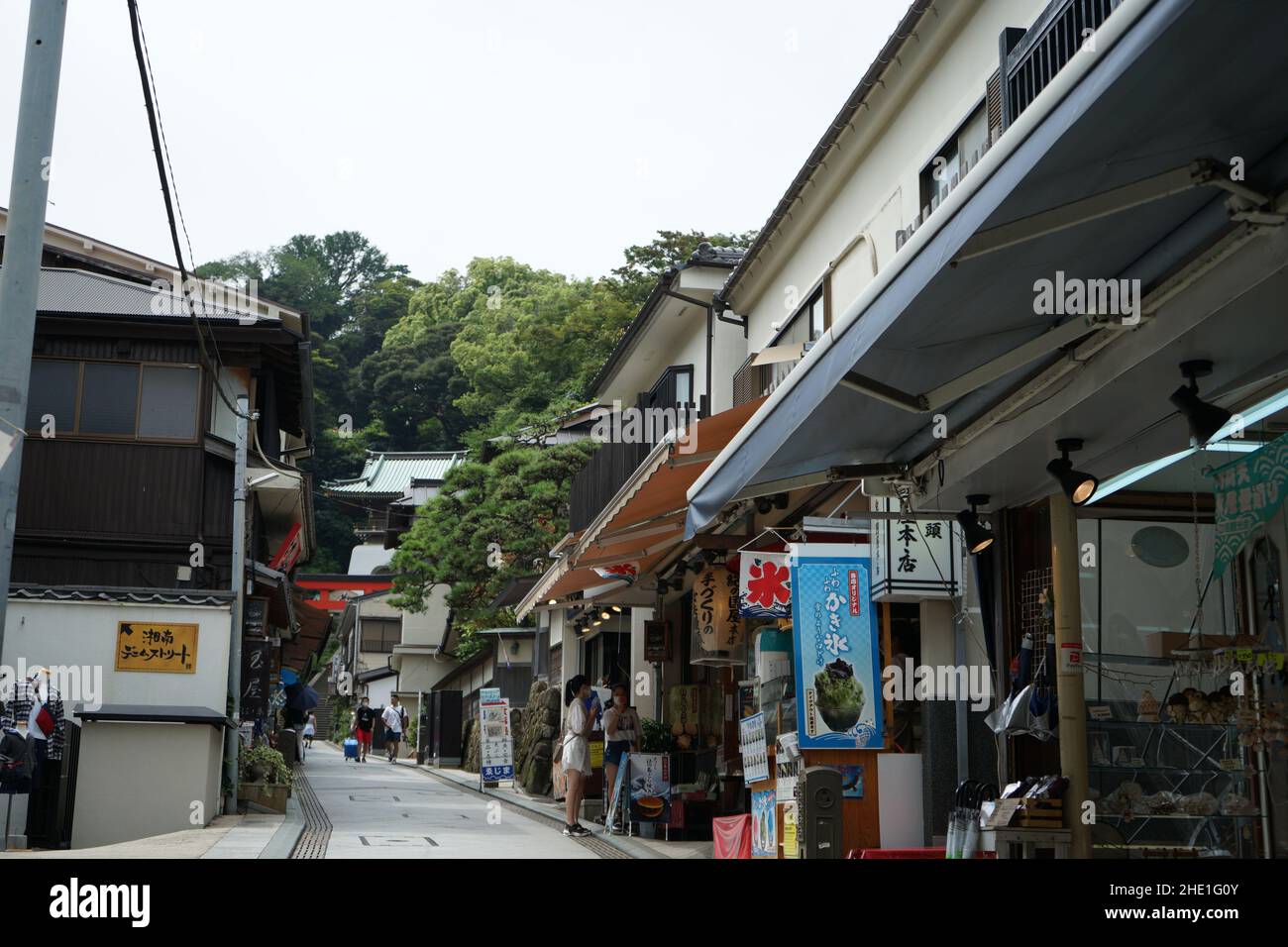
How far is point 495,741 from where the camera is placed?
25734 mm

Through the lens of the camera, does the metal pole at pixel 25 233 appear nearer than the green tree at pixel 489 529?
Yes

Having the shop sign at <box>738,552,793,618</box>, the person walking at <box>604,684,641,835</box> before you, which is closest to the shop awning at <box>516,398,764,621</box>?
the shop sign at <box>738,552,793,618</box>

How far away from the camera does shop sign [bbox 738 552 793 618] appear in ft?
36.7

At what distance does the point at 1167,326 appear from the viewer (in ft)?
18.4

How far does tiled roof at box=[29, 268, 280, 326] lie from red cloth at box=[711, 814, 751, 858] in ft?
43.5

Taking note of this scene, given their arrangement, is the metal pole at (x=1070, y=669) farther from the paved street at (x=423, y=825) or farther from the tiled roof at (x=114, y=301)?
the tiled roof at (x=114, y=301)

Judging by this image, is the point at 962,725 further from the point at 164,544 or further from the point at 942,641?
the point at 164,544

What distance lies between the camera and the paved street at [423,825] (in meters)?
13.5

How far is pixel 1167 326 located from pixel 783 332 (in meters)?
12.2

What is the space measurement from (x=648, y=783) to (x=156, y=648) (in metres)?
7.19

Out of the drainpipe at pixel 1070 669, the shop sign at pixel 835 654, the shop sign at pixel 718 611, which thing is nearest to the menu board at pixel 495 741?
the shop sign at pixel 718 611

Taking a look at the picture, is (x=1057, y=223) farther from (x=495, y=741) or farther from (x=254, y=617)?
(x=495, y=741)

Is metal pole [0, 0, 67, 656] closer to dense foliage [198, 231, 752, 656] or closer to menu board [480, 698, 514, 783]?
menu board [480, 698, 514, 783]

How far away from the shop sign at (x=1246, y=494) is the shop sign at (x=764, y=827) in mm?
4954
